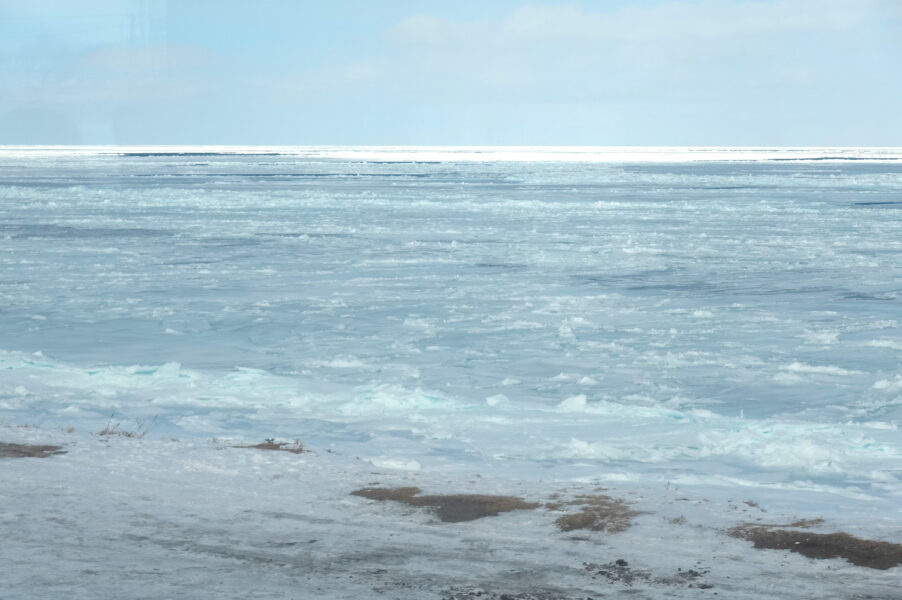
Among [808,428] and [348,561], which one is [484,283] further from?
[348,561]

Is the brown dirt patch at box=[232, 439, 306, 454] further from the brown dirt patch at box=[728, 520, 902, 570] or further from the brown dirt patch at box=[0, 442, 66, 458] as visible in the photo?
the brown dirt patch at box=[728, 520, 902, 570]

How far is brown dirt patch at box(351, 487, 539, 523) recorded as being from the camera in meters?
5.21

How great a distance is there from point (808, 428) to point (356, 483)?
3677 mm

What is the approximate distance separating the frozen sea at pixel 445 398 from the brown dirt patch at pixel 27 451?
122 millimetres

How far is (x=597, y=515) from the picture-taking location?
516 cm

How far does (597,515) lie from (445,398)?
3.57m

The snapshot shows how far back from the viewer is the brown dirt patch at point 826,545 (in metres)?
4.52

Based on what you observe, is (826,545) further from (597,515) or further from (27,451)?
(27,451)

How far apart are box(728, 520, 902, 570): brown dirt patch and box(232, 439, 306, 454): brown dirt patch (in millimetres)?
2894

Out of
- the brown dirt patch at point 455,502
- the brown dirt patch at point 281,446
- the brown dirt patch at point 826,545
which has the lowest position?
the brown dirt patch at point 281,446

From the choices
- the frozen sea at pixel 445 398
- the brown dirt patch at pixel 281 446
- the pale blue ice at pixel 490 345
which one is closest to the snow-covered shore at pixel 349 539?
the frozen sea at pixel 445 398

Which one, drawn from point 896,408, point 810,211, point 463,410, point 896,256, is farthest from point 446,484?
point 810,211

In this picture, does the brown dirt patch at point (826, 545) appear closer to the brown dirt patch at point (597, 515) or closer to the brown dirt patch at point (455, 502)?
the brown dirt patch at point (597, 515)

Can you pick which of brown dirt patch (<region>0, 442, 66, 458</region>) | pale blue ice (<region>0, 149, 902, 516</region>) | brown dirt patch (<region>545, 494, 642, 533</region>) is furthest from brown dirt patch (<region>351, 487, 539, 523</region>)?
brown dirt patch (<region>0, 442, 66, 458</region>)
